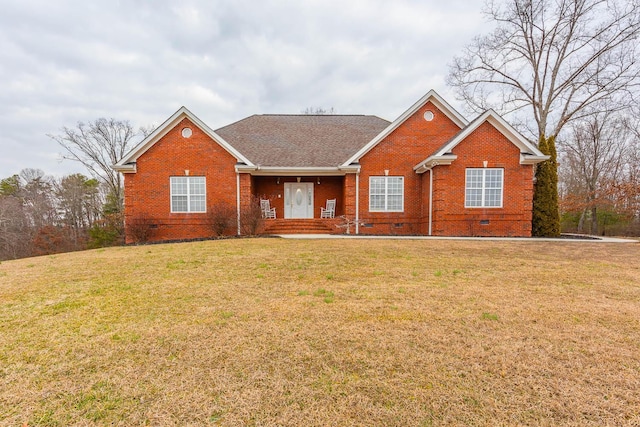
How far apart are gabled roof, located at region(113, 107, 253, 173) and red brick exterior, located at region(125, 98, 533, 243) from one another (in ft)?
0.66

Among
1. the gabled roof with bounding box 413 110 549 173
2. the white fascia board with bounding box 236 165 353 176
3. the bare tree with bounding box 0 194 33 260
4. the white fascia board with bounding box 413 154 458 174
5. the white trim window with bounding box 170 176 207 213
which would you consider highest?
the gabled roof with bounding box 413 110 549 173

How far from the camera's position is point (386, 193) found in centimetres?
1544

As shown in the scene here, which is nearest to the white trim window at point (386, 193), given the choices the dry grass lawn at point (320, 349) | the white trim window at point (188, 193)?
the white trim window at point (188, 193)

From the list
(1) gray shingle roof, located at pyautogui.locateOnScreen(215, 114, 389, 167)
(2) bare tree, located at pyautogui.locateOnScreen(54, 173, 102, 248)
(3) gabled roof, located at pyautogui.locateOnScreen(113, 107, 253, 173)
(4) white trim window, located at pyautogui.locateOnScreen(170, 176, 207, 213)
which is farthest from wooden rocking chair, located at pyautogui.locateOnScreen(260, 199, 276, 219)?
(2) bare tree, located at pyautogui.locateOnScreen(54, 173, 102, 248)

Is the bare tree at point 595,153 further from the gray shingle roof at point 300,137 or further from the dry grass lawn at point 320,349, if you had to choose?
the dry grass lawn at point 320,349

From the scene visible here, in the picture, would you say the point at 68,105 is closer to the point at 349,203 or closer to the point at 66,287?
the point at 349,203

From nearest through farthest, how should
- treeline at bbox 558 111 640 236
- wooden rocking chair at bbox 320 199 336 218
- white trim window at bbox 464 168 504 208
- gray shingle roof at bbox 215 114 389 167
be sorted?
white trim window at bbox 464 168 504 208 → gray shingle roof at bbox 215 114 389 167 → wooden rocking chair at bbox 320 199 336 218 → treeline at bbox 558 111 640 236

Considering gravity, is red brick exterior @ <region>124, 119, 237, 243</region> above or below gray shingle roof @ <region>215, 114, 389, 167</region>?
below

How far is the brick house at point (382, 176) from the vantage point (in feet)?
45.1

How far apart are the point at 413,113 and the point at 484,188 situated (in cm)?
511

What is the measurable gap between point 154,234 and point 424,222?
13.4 metres

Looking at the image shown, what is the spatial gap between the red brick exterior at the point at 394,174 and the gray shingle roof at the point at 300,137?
1871 mm

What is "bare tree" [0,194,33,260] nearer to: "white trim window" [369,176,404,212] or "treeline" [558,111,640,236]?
"white trim window" [369,176,404,212]

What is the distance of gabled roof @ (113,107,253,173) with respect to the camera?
1416 cm
